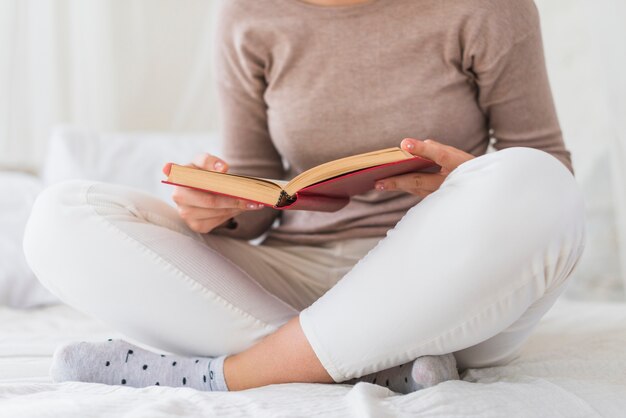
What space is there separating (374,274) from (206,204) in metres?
0.23

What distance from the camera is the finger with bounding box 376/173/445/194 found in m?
0.88

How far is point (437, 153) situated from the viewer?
859mm

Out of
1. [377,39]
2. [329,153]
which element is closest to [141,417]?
[329,153]

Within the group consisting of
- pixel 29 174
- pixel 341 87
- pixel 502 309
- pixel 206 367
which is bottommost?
pixel 29 174

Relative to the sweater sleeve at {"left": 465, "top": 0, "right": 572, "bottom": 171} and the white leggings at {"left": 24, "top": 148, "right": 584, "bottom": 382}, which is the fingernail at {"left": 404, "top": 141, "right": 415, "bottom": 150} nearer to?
the white leggings at {"left": 24, "top": 148, "right": 584, "bottom": 382}

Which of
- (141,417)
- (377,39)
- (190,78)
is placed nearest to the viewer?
(141,417)

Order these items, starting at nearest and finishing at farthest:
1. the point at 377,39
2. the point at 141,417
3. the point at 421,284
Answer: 1. the point at 141,417
2. the point at 421,284
3. the point at 377,39

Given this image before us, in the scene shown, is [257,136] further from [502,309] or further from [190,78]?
[190,78]

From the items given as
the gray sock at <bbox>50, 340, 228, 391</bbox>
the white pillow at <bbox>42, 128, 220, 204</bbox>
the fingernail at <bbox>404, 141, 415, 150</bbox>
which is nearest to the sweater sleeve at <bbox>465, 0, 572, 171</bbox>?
the fingernail at <bbox>404, 141, 415, 150</bbox>

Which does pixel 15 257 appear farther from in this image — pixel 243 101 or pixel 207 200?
pixel 207 200

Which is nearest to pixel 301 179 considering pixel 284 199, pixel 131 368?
pixel 284 199

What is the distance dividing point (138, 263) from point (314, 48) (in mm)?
402

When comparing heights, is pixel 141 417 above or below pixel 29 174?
above

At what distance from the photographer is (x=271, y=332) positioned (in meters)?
0.92
